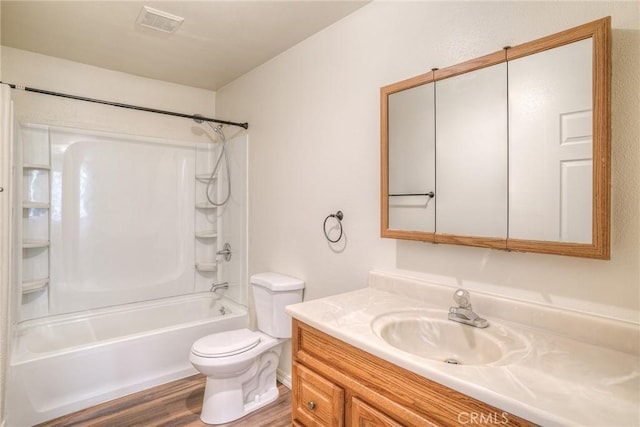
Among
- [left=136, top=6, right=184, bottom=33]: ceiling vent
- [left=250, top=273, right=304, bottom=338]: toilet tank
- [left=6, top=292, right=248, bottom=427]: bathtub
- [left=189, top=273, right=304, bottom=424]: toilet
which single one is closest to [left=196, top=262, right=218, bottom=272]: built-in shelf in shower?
[left=6, top=292, right=248, bottom=427]: bathtub

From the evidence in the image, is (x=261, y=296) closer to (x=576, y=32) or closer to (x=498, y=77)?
(x=498, y=77)

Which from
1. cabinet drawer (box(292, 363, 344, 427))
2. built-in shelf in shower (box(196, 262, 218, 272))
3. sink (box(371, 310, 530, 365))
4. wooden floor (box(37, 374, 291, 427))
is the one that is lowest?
wooden floor (box(37, 374, 291, 427))

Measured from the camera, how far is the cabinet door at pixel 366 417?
1.04 m

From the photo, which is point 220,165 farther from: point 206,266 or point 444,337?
point 444,337

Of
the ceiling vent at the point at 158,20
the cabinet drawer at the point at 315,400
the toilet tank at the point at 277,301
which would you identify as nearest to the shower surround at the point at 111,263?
the toilet tank at the point at 277,301

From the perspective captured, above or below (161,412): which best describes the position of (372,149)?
above

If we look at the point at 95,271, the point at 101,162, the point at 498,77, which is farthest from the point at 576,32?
the point at 95,271

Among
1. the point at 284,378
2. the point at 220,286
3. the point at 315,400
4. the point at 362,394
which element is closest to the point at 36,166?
the point at 220,286

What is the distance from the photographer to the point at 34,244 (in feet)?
8.06

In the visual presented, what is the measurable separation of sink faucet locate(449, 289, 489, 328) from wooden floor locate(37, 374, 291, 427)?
4.56 feet

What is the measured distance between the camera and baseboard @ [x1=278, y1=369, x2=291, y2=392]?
7.90ft

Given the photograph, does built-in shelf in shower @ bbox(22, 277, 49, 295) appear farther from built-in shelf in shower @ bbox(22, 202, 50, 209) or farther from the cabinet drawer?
the cabinet drawer

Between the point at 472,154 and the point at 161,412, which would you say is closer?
the point at 472,154

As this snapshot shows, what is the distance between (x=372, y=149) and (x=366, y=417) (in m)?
1.24
